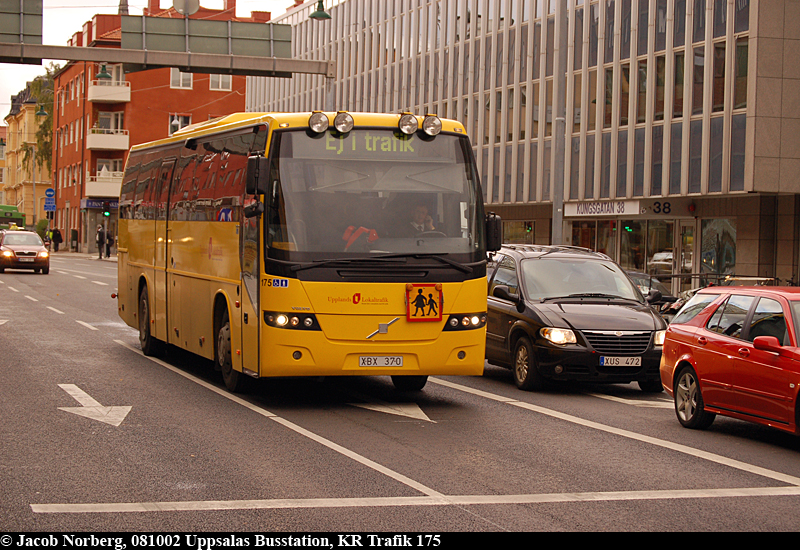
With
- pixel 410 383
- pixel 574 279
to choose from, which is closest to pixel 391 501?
pixel 410 383

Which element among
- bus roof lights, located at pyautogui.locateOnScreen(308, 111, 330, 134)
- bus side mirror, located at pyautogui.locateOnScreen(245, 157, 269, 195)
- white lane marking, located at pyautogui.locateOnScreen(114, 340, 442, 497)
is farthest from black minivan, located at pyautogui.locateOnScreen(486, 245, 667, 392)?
bus side mirror, located at pyautogui.locateOnScreen(245, 157, 269, 195)

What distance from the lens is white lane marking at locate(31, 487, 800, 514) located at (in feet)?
21.9

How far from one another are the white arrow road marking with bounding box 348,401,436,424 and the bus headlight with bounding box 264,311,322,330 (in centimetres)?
118

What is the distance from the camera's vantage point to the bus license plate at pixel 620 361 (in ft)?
43.9

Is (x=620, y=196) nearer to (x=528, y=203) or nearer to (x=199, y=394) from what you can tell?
(x=528, y=203)

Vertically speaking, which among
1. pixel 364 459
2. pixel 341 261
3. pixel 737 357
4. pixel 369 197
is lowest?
pixel 364 459

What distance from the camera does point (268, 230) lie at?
11.1 m

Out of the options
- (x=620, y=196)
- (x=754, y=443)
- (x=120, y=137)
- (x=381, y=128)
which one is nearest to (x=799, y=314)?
(x=754, y=443)

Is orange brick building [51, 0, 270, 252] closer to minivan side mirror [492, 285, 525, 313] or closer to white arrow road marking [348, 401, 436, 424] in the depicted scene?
minivan side mirror [492, 285, 525, 313]

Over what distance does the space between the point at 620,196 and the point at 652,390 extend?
2570cm

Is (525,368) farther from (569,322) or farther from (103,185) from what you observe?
(103,185)

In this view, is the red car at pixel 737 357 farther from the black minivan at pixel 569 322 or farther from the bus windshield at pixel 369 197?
the bus windshield at pixel 369 197

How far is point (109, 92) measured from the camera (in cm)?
7819

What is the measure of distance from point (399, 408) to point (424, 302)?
1.21m
